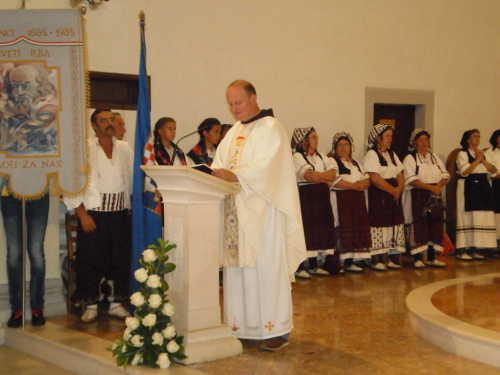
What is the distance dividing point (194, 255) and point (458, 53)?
690 centimetres

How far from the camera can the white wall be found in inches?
267

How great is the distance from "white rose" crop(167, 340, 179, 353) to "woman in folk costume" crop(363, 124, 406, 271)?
14.1 ft

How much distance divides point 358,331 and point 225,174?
158cm

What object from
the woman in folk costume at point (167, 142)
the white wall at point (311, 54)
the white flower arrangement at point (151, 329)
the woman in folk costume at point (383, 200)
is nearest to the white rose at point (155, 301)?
the white flower arrangement at point (151, 329)

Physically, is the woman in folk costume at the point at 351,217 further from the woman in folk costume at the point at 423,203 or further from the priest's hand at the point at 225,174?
the priest's hand at the point at 225,174

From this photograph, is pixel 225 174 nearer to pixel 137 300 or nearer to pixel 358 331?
pixel 137 300

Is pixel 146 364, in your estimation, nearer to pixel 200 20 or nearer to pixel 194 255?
pixel 194 255

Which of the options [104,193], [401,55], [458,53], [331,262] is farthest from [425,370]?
[458,53]

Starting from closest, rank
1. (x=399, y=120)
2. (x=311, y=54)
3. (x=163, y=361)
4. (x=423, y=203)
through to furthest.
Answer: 1. (x=163, y=361)
2. (x=423, y=203)
3. (x=311, y=54)
4. (x=399, y=120)

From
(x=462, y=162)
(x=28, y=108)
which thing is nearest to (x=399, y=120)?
(x=462, y=162)

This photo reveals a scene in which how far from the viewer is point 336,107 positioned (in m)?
8.26

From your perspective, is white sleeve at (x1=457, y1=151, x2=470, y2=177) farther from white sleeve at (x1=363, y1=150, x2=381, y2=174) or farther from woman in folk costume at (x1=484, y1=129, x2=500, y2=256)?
white sleeve at (x1=363, y1=150, x2=381, y2=174)

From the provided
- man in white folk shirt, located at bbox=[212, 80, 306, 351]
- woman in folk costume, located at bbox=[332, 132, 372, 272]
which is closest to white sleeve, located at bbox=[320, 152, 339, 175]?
woman in folk costume, located at bbox=[332, 132, 372, 272]

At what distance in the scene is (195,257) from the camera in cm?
367
